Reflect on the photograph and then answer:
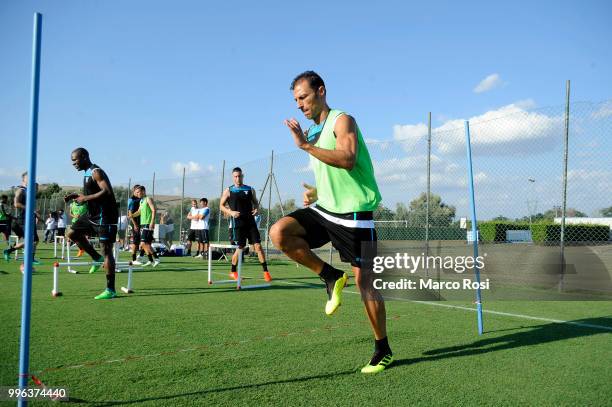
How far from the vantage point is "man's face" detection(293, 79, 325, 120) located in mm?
3633

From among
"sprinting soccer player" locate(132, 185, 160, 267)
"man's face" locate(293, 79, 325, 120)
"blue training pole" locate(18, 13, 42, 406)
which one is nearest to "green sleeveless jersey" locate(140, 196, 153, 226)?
"sprinting soccer player" locate(132, 185, 160, 267)

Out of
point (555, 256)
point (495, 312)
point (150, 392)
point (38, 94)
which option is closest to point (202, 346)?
point (150, 392)

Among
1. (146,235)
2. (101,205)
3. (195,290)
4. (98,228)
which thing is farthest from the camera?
(146,235)

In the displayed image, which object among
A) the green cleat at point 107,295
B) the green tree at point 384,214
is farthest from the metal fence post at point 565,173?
the green cleat at point 107,295

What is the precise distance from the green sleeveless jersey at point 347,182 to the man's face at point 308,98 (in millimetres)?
122

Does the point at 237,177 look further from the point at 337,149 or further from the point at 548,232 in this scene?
the point at 337,149

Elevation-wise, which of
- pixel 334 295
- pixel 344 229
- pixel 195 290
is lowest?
pixel 195 290

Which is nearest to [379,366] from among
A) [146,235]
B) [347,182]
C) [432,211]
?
[347,182]

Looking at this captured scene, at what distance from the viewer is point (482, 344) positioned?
4156mm

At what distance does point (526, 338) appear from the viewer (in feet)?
14.6

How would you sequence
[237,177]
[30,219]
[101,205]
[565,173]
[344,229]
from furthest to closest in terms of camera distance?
[237,177] → [565,173] → [101,205] → [344,229] → [30,219]

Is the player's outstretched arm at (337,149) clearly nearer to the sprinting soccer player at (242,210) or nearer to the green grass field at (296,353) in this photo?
the green grass field at (296,353)

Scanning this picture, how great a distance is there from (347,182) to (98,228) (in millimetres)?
4737

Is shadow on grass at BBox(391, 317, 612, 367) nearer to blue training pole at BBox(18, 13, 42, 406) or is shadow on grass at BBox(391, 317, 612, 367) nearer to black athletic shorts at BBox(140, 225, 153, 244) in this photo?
blue training pole at BBox(18, 13, 42, 406)
